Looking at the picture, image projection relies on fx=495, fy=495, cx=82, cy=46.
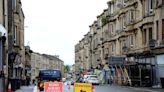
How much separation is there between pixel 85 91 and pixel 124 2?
53.2 meters

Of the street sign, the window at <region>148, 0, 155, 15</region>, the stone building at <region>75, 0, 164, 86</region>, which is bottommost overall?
the street sign

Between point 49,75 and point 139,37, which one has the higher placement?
point 139,37

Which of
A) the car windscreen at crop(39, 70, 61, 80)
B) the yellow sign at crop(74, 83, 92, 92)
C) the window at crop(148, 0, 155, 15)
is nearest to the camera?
the yellow sign at crop(74, 83, 92, 92)

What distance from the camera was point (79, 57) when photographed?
149 metres

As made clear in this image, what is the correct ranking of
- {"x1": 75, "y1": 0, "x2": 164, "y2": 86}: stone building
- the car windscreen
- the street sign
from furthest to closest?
1. {"x1": 75, "y1": 0, "x2": 164, "y2": 86}: stone building
2. the car windscreen
3. the street sign

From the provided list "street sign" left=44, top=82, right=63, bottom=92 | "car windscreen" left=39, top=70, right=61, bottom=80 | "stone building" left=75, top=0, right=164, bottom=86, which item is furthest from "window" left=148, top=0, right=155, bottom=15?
"street sign" left=44, top=82, right=63, bottom=92

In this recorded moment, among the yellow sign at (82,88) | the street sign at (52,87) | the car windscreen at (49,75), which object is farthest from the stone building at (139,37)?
the yellow sign at (82,88)

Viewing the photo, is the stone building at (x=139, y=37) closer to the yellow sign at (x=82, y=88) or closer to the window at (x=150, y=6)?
the window at (x=150, y=6)

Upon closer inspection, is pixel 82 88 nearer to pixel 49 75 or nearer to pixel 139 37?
pixel 49 75

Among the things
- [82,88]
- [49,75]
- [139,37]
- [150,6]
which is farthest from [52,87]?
[139,37]

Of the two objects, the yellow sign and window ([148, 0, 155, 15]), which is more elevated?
window ([148, 0, 155, 15])

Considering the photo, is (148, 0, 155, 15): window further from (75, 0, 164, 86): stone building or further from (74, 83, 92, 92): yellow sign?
(74, 83, 92, 92): yellow sign

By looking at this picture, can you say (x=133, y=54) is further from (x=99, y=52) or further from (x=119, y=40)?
(x=99, y=52)

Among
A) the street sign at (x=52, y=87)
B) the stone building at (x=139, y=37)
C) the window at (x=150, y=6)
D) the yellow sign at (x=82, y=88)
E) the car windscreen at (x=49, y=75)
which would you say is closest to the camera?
the yellow sign at (x=82, y=88)
